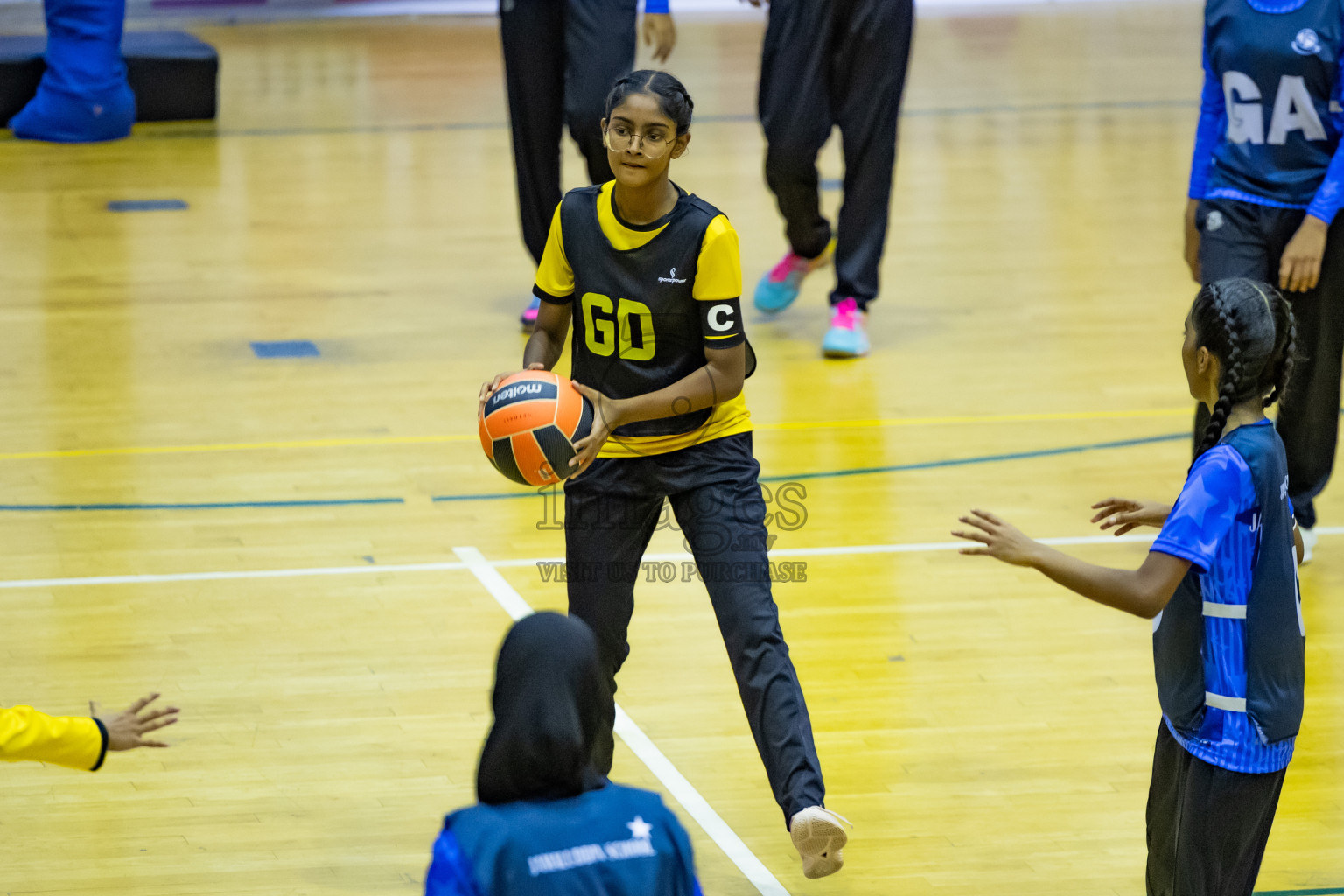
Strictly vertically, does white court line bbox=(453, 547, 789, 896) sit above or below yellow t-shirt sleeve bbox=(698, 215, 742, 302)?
below

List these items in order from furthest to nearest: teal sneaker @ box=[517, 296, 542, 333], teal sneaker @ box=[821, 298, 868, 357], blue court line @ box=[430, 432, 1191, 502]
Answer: teal sneaker @ box=[517, 296, 542, 333] < teal sneaker @ box=[821, 298, 868, 357] < blue court line @ box=[430, 432, 1191, 502]

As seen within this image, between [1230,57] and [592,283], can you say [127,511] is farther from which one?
[1230,57]

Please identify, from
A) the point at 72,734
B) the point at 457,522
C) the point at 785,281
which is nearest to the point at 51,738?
the point at 72,734

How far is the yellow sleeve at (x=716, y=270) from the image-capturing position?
3.66m

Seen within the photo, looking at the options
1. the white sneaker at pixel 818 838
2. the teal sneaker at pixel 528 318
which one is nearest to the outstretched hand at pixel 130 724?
the white sneaker at pixel 818 838

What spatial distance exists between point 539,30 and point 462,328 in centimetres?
135

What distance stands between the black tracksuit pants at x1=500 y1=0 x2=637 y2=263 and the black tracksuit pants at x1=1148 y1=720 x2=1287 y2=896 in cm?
459

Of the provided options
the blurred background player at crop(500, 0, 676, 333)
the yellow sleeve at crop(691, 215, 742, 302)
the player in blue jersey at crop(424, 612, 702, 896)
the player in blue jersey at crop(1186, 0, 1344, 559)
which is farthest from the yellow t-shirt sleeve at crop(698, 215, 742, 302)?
the blurred background player at crop(500, 0, 676, 333)

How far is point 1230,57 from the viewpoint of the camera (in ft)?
16.6

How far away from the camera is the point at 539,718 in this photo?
82.4 inches

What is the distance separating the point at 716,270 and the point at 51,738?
1.58 meters

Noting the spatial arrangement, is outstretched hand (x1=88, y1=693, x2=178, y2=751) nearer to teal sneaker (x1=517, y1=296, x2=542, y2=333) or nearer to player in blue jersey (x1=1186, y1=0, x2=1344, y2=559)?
player in blue jersey (x1=1186, y1=0, x2=1344, y2=559)

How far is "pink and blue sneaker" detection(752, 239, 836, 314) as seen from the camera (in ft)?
25.8

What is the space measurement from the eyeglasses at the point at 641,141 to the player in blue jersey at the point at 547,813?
5.41ft
